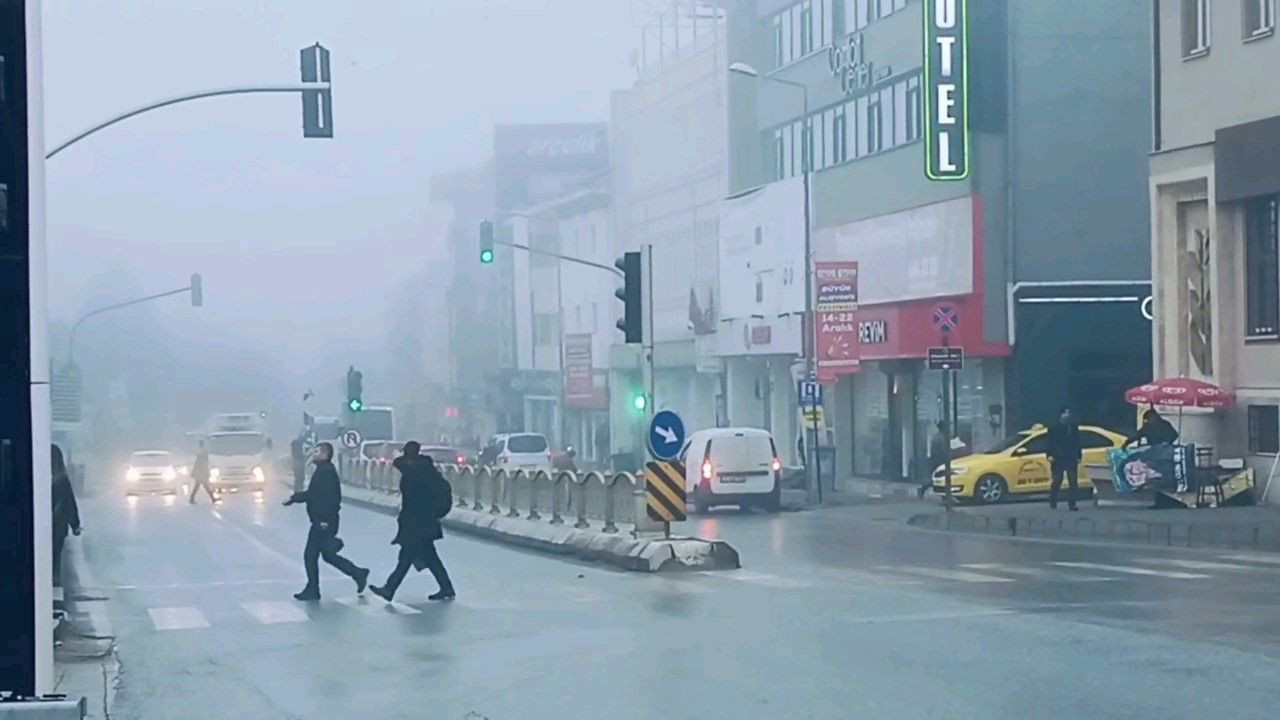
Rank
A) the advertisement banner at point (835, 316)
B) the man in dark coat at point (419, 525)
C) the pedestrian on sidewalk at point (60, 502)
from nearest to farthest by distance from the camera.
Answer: the pedestrian on sidewalk at point (60, 502)
the man in dark coat at point (419, 525)
the advertisement banner at point (835, 316)

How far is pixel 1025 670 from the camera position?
13172mm

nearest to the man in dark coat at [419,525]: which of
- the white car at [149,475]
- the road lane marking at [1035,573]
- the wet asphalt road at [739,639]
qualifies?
the wet asphalt road at [739,639]

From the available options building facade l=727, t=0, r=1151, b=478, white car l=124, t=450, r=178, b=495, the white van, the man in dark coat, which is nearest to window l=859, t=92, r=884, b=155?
building facade l=727, t=0, r=1151, b=478

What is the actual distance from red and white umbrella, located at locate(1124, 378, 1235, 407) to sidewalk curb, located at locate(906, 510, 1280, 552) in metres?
3.48

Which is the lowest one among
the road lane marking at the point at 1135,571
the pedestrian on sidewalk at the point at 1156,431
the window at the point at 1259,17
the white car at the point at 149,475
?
the white car at the point at 149,475

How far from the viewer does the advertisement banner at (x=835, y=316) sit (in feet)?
152

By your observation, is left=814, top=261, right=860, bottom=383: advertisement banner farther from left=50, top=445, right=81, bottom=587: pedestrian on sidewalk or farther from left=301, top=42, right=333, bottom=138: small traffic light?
left=50, top=445, right=81, bottom=587: pedestrian on sidewalk

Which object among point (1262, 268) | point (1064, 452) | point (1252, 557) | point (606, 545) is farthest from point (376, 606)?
point (1262, 268)

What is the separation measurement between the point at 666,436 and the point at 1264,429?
14.1 metres

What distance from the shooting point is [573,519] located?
3098 centimetres

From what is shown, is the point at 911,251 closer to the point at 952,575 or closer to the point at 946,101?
the point at 946,101

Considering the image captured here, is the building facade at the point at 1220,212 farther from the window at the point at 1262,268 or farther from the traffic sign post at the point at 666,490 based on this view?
the traffic sign post at the point at 666,490

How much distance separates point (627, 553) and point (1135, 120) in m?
27.4

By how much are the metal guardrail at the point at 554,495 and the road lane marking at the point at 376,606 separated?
5311 millimetres
